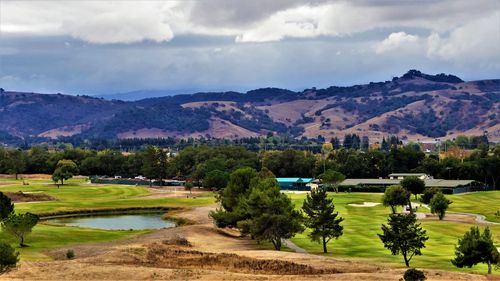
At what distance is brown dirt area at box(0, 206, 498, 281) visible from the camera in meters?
65.1

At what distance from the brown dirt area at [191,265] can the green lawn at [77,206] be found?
5581 mm

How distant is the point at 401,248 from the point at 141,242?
34836 millimetres

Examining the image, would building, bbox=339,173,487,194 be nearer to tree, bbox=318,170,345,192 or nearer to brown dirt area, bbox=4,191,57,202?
tree, bbox=318,170,345,192

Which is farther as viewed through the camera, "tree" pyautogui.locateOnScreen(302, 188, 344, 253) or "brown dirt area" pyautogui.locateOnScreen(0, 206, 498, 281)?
"tree" pyautogui.locateOnScreen(302, 188, 344, 253)

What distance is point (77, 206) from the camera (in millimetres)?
157000

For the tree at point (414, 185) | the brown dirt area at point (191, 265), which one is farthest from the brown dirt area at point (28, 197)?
the tree at point (414, 185)

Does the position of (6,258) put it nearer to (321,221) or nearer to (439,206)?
(321,221)

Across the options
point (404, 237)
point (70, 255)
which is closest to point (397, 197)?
point (404, 237)

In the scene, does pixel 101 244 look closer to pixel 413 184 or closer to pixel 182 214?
pixel 182 214

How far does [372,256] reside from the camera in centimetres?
8025

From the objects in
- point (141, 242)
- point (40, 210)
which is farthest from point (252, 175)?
point (40, 210)

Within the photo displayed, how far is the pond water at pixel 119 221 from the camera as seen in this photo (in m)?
125

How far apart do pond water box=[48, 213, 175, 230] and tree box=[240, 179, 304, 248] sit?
34676 mm

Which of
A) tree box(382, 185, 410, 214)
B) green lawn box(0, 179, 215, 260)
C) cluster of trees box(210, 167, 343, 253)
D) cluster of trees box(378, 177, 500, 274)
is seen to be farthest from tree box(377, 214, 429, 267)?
tree box(382, 185, 410, 214)
